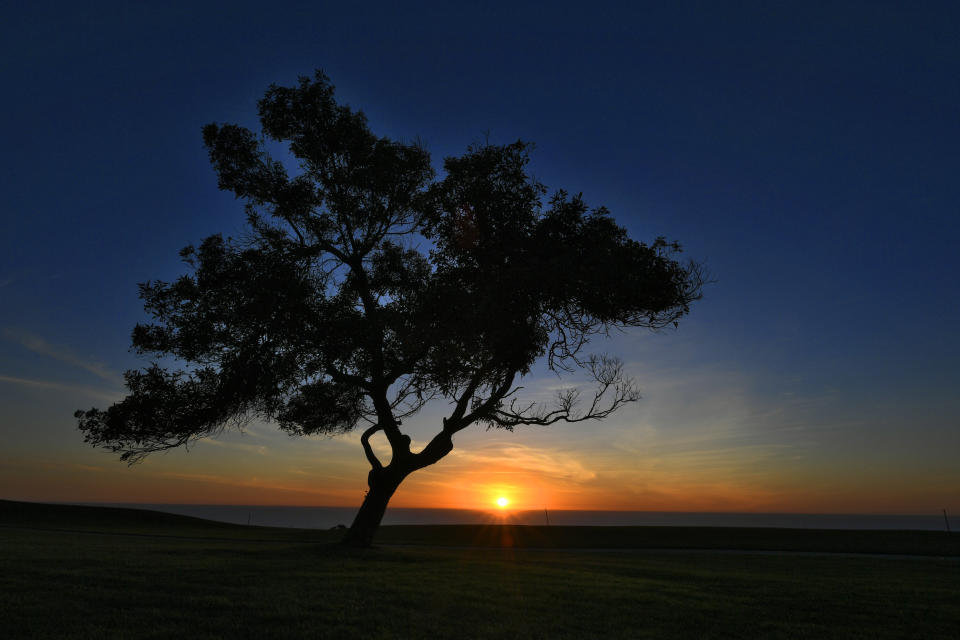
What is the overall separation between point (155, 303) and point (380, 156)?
9214 mm

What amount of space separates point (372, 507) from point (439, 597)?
10104 mm

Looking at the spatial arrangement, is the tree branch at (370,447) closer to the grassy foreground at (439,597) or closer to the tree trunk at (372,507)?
the tree trunk at (372,507)

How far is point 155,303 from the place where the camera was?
19922 mm

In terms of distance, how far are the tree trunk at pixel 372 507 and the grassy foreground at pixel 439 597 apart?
1.19m

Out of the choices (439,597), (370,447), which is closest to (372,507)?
(370,447)

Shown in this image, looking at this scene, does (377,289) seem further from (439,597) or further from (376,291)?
(439,597)

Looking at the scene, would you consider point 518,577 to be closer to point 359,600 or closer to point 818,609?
point 359,600

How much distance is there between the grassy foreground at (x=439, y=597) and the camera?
8938mm

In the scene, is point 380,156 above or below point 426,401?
above

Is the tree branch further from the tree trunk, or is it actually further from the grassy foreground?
the grassy foreground

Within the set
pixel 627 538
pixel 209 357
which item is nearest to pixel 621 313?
pixel 209 357

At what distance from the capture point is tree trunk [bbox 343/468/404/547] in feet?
67.3

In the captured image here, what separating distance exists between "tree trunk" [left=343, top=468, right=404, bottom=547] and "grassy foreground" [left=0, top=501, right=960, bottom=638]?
1188 mm

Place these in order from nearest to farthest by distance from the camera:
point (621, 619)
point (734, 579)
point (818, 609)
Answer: point (621, 619) < point (818, 609) < point (734, 579)
